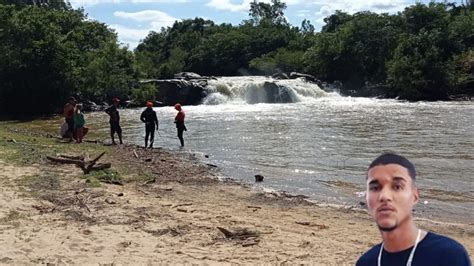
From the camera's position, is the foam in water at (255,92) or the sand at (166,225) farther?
the foam in water at (255,92)

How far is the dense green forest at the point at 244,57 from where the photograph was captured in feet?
128

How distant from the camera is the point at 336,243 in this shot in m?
8.16

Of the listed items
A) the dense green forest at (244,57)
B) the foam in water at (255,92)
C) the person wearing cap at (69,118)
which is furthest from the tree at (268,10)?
the person wearing cap at (69,118)

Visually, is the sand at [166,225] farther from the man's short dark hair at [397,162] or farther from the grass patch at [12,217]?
the man's short dark hair at [397,162]

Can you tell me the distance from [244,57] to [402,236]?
251 ft

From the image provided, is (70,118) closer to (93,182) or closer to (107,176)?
(107,176)

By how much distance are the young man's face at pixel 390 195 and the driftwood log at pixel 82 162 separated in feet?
37.8

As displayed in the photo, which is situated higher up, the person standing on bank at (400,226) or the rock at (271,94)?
the rock at (271,94)

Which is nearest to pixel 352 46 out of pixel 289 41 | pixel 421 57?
pixel 421 57

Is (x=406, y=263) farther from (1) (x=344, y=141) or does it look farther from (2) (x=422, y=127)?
(2) (x=422, y=127)

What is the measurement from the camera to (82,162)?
14.0 meters

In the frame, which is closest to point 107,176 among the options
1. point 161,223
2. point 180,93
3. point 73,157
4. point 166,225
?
point 73,157

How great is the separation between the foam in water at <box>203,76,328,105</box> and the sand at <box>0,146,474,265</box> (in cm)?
3507

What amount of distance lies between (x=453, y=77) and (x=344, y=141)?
30.9m
